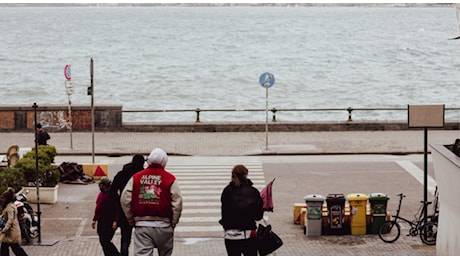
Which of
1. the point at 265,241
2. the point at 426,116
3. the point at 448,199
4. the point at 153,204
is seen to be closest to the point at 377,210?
the point at 426,116

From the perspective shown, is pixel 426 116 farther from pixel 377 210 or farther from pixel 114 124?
pixel 114 124

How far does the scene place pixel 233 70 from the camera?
322 ft

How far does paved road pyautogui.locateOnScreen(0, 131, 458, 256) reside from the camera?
56.0 ft

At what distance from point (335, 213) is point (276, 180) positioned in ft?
22.0

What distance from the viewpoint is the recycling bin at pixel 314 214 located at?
17656 millimetres

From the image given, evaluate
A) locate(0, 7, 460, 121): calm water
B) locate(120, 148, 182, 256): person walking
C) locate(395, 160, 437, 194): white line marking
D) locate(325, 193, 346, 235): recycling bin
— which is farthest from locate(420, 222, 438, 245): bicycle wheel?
locate(0, 7, 460, 121): calm water

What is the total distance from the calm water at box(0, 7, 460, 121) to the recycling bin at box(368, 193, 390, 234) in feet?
129

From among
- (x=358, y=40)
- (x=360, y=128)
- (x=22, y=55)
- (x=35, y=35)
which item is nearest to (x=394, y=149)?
(x=360, y=128)

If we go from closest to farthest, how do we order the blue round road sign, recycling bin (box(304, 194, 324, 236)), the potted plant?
1. recycling bin (box(304, 194, 324, 236))
2. the potted plant
3. the blue round road sign

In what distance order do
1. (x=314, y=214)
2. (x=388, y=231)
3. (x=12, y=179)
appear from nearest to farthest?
(x=388, y=231) < (x=314, y=214) < (x=12, y=179)

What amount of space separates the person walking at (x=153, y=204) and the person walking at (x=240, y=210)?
2.57ft

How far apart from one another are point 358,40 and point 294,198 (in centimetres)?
13304

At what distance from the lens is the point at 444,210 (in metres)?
14.8

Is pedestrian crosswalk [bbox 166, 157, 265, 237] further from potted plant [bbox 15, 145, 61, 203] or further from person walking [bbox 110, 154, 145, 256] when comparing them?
person walking [bbox 110, 154, 145, 256]
